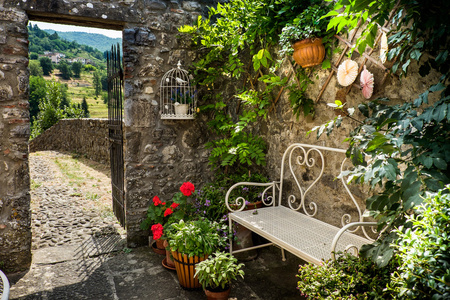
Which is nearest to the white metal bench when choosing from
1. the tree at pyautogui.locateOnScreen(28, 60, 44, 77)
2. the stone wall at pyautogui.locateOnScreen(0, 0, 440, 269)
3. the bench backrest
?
the bench backrest

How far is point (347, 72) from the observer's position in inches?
91.0

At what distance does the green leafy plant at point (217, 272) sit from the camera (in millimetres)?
2295

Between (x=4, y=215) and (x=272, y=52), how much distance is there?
9.86ft

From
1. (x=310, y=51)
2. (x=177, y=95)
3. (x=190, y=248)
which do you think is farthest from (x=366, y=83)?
(x=177, y=95)

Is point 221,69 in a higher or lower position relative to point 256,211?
higher

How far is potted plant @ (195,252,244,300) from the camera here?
2303 mm

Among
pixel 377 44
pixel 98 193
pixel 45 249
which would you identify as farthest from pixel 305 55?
pixel 98 193

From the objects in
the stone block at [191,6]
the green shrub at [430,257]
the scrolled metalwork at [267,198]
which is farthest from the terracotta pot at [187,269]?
the stone block at [191,6]

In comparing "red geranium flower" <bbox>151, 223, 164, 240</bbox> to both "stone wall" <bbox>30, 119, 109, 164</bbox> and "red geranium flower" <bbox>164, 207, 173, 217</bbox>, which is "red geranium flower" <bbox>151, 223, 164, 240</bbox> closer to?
"red geranium flower" <bbox>164, 207, 173, 217</bbox>

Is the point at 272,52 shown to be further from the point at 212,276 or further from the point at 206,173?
the point at 212,276

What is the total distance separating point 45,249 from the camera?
11.3 ft

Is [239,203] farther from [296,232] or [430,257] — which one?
[430,257]

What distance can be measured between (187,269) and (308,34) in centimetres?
211

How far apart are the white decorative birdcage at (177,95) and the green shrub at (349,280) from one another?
230 centimetres
